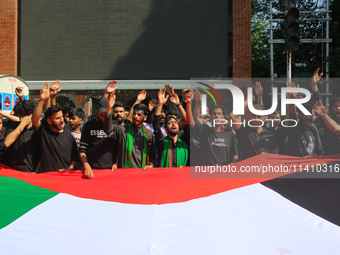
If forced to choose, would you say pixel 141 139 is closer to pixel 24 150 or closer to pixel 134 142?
pixel 134 142

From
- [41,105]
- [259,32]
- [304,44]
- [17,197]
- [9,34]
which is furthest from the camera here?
[259,32]

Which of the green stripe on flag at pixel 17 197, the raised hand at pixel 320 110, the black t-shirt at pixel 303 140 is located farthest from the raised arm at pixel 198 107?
the green stripe on flag at pixel 17 197

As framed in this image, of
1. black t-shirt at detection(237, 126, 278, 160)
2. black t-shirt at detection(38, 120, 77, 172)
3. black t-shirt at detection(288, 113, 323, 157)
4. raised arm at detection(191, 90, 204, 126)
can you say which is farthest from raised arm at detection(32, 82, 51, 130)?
black t-shirt at detection(288, 113, 323, 157)

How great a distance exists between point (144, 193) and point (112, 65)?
1451cm

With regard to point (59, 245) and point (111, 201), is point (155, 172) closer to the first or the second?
point (111, 201)

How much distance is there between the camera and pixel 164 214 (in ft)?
9.75

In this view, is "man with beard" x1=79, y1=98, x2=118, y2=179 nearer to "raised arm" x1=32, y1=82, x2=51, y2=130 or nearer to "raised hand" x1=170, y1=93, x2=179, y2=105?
"raised arm" x1=32, y1=82, x2=51, y2=130

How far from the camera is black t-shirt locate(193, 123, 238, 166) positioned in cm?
456

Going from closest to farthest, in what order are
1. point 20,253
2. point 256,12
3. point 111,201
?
point 20,253
point 111,201
point 256,12

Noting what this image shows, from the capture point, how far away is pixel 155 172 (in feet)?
13.5

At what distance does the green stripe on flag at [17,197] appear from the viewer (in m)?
2.94

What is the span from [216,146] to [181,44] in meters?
13.1

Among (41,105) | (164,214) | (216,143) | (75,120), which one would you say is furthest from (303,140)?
(41,105)

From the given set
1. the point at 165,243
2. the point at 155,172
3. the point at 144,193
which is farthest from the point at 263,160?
the point at 165,243
